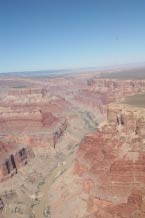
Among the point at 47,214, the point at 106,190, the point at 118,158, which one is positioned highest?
the point at 118,158

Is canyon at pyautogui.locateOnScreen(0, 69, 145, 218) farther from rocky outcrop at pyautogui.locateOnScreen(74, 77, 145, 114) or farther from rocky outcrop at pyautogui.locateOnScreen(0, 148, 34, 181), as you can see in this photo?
rocky outcrop at pyautogui.locateOnScreen(74, 77, 145, 114)

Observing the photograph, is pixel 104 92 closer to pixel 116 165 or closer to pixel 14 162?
pixel 14 162

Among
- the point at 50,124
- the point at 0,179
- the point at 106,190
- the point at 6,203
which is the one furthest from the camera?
the point at 50,124

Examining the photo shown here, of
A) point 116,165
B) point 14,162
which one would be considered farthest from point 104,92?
point 116,165

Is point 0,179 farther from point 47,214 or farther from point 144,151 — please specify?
point 144,151

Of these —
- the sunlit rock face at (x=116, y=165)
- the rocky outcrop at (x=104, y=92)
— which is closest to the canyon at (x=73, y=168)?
the sunlit rock face at (x=116, y=165)

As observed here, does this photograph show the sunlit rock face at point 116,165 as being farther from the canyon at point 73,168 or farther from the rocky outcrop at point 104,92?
the rocky outcrop at point 104,92

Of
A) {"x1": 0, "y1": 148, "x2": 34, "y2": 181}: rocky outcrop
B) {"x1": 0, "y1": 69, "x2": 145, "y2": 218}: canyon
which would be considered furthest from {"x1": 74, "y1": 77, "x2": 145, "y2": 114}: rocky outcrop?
{"x1": 0, "y1": 148, "x2": 34, "y2": 181}: rocky outcrop

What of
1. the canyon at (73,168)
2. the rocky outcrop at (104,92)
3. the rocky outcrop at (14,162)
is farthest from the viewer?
the rocky outcrop at (104,92)

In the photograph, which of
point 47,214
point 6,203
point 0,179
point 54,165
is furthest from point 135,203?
point 54,165
